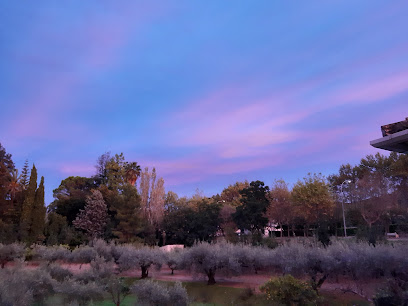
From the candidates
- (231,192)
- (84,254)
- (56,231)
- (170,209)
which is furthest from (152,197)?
(231,192)

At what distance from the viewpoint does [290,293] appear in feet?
31.6

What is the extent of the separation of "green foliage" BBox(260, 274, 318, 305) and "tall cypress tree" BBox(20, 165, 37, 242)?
2508cm

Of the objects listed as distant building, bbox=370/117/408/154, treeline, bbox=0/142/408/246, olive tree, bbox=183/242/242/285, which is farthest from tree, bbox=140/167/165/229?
distant building, bbox=370/117/408/154

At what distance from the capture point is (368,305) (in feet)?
34.0

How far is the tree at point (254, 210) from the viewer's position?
103 feet

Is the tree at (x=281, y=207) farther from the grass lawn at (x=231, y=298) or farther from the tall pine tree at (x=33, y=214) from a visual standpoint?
the grass lawn at (x=231, y=298)

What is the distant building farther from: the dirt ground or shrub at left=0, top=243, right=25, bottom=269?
shrub at left=0, top=243, right=25, bottom=269

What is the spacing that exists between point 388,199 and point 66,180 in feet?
159

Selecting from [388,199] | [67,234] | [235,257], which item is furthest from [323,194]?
[67,234]

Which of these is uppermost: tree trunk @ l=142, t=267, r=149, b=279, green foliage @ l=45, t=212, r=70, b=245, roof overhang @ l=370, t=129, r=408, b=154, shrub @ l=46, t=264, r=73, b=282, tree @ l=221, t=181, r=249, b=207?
tree @ l=221, t=181, r=249, b=207

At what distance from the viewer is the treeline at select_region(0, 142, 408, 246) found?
30.4m

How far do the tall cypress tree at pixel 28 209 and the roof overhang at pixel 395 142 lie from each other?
2945 centimetres

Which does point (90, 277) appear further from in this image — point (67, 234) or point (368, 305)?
point (67, 234)

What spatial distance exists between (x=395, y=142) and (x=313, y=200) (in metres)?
31.9
